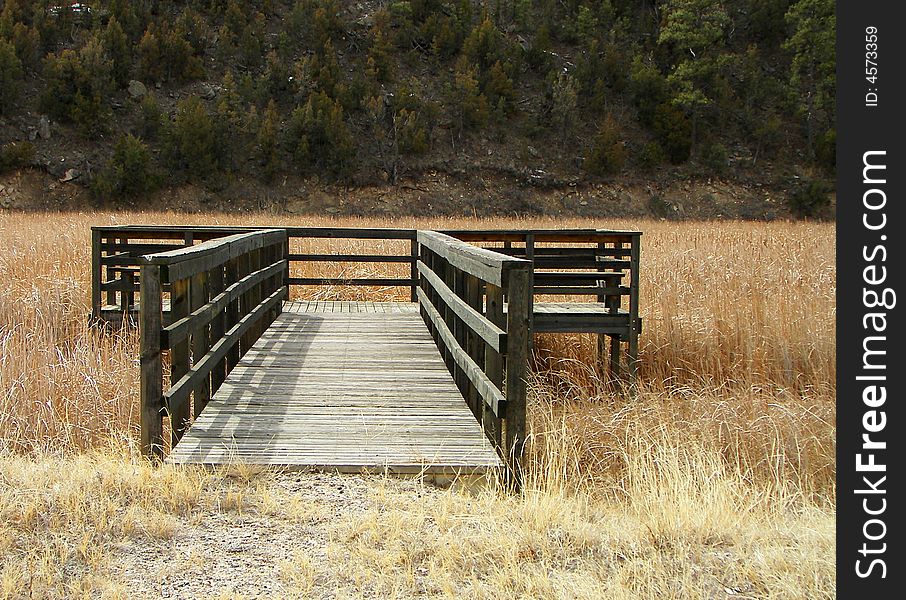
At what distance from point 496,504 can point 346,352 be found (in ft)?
11.8

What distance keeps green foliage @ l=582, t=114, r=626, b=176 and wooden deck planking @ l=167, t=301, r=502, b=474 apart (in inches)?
1259

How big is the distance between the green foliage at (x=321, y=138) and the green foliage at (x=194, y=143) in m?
3.25

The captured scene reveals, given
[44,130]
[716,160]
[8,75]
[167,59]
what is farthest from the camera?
[716,160]

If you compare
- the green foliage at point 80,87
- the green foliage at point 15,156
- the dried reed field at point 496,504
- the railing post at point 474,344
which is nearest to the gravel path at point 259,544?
the dried reed field at point 496,504

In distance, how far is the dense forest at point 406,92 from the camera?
36.3 meters

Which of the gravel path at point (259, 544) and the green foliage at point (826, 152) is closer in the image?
the gravel path at point (259, 544)

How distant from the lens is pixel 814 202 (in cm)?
3912

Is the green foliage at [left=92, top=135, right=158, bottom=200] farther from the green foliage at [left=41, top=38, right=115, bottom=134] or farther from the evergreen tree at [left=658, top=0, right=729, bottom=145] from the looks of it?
the evergreen tree at [left=658, top=0, right=729, bottom=145]

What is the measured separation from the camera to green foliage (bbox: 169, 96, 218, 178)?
35.7 m

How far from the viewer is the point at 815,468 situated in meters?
5.71

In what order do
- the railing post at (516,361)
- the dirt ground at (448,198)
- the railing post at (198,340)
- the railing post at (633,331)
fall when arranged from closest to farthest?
the railing post at (516,361) → the railing post at (198,340) → the railing post at (633,331) → the dirt ground at (448,198)

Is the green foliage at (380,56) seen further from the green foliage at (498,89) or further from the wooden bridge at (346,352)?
the wooden bridge at (346,352)

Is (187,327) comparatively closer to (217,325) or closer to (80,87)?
(217,325)

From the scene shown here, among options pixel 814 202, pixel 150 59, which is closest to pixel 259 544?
pixel 150 59
